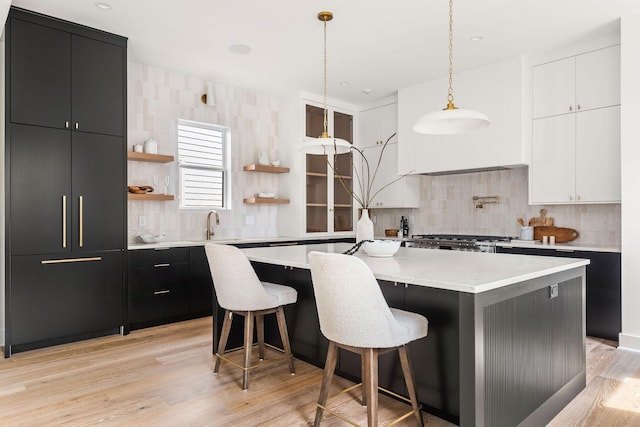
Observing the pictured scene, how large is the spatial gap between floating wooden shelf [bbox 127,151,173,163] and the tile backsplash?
184 mm

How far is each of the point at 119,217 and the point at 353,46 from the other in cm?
270

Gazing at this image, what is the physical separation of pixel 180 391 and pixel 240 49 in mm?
3110

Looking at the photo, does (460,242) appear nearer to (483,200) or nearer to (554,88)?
(483,200)

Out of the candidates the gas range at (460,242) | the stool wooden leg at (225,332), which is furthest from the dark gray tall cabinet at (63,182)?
the gas range at (460,242)

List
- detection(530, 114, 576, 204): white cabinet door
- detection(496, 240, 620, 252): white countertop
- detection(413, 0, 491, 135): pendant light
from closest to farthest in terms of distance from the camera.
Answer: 1. detection(413, 0, 491, 135): pendant light
2. detection(496, 240, 620, 252): white countertop
3. detection(530, 114, 576, 204): white cabinet door

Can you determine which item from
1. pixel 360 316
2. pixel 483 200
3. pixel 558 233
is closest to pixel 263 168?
pixel 483 200

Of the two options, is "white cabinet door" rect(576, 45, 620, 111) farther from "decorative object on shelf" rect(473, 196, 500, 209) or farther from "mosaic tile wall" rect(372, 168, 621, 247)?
"decorative object on shelf" rect(473, 196, 500, 209)

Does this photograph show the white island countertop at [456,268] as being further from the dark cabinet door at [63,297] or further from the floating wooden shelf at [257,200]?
the floating wooden shelf at [257,200]

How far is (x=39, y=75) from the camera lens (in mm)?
3473

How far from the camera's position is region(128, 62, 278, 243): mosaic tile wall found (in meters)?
4.58

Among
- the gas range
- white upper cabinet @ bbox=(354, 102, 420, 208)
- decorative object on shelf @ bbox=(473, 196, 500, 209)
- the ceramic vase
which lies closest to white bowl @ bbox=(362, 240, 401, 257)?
the ceramic vase

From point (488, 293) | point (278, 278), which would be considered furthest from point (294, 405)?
point (488, 293)

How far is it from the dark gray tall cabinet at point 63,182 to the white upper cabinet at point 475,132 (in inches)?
128

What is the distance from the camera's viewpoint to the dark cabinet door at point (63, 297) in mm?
3373
